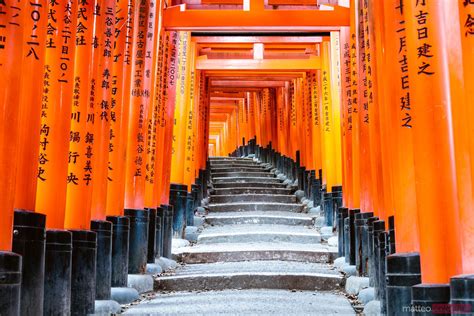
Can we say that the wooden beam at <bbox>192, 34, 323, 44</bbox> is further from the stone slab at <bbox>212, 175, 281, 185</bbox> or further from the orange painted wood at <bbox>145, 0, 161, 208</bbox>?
the stone slab at <bbox>212, 175, 281, 185</bbox>

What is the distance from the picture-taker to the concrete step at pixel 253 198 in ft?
37.0

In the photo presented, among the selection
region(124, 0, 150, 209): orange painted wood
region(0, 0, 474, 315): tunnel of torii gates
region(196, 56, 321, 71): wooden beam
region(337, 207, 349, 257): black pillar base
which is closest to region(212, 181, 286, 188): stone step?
region(0, 0, 474, 315): tunnel of torii gates

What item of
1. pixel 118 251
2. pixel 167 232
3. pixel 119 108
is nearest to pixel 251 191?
pixel 167 232

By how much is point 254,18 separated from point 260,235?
2813 millimetres

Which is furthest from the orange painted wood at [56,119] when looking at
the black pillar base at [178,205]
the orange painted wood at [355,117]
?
the black pillar base at [178,205]

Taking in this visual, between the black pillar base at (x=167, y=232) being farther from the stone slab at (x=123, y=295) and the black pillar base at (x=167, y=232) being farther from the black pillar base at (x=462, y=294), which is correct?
the black pillar base at (x=462, y=294)

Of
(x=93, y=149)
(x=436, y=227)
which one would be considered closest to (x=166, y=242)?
(x=93, y=149)

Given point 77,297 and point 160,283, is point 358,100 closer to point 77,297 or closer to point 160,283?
point 160,283

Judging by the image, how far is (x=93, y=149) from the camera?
16.0 feet

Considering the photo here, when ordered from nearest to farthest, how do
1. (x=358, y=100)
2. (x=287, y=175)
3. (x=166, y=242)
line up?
1. (x=358, y=100)
2. (x=166, y=242)
3. (x=287, y=175)

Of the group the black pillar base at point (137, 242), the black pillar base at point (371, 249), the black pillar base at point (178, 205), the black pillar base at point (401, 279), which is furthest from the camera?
the black pillar base at point (178, 205)

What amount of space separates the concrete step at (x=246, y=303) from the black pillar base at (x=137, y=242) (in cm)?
41

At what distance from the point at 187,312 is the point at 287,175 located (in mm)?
8603

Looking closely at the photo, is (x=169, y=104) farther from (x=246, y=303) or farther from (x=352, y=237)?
(x=246, y=303)
